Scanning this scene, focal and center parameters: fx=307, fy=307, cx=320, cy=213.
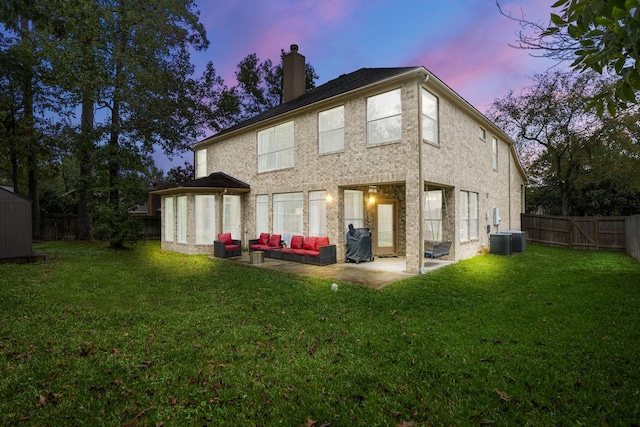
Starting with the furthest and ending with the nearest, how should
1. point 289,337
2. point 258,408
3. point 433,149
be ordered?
point 433,149, point 289,337, point 258,408

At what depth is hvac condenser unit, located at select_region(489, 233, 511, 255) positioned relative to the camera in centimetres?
1280

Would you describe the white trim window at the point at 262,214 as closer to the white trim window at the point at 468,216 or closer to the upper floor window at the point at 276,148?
the upper floor window at the point at 276,148

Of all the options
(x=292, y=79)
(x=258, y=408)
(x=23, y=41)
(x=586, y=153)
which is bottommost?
(x=258, y=408)

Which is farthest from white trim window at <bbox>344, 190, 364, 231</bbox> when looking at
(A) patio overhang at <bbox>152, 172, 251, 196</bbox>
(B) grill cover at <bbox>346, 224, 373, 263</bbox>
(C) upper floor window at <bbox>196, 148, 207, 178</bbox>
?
(C) upper floor window at <bbox>196, 148, 207, 178</bbox>

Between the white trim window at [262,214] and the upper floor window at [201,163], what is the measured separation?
6.29m

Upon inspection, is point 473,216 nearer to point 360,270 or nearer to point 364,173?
point 364,173

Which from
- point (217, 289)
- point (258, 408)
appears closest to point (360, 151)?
point (217, 289)

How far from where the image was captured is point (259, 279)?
8.64m

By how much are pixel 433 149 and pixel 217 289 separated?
7.76 m

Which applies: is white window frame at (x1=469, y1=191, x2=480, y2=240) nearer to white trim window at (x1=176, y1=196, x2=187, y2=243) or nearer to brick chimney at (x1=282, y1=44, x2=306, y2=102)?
brick chimney at (x1=282, y1=44, x2=306, y2=102)

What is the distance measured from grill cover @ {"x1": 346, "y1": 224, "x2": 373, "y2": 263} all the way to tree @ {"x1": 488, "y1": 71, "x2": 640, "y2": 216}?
60.5ft

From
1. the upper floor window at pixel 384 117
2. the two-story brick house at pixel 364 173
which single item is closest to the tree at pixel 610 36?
the two-story brick house at pixel 364 173

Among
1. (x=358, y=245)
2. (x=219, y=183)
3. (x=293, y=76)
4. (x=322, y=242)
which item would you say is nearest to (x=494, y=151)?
(x=358, y=245)

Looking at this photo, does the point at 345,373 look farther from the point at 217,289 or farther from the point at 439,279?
the point at 439,279
